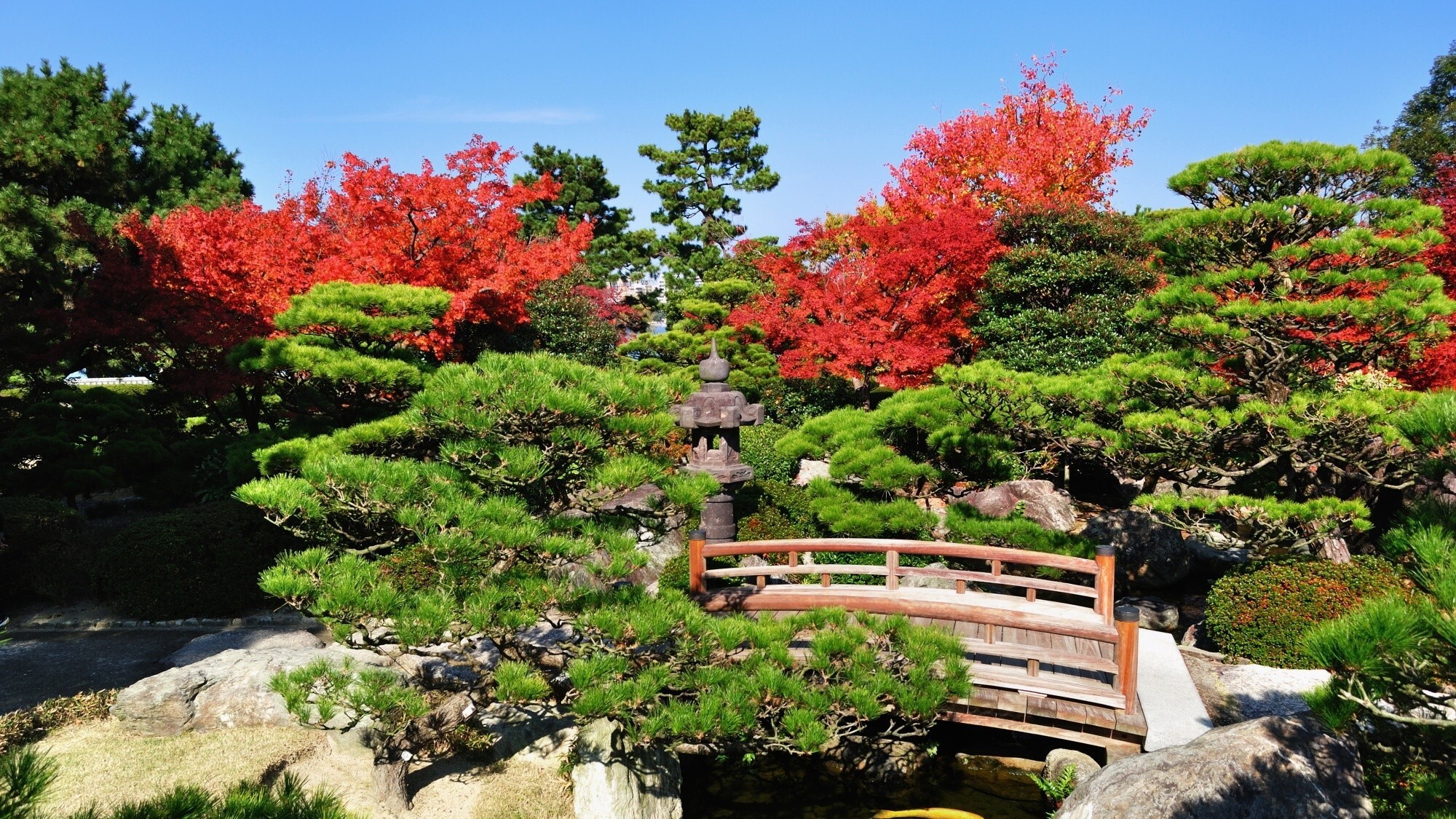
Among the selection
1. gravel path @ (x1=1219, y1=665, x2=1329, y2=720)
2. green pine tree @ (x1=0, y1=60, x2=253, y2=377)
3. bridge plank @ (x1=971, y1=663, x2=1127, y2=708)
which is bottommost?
gravel path @ (x1=1219, y1=665, x2=1329, y2=720)

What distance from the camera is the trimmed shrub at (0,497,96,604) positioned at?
9242 mm

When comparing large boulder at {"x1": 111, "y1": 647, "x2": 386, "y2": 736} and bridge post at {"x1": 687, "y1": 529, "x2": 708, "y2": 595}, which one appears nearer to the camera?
large boulder at {"x1": 111, "y1": 647, "x2": 386, "y2": 736}

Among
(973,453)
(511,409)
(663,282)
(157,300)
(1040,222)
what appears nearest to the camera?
(511,409)

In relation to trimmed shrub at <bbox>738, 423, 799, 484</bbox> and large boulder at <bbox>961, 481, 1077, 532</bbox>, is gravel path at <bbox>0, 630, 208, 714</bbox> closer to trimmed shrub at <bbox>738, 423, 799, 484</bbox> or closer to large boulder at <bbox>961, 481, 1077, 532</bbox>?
trimmed shrub at <bbox>738, 423, 799, 484</bbox>

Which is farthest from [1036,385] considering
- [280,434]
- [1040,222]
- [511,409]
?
[280,434]

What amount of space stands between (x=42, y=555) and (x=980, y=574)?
1121 cm

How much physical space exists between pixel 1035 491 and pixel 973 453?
7.99 feet

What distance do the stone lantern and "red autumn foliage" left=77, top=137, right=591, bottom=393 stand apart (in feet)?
17.9

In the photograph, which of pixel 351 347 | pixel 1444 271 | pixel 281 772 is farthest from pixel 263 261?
pixel 1444 271

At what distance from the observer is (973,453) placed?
28.2 feet

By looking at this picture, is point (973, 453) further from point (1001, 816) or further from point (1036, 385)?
point (1001, 816)

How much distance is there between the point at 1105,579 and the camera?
5852mm

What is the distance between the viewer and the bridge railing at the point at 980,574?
5.45m

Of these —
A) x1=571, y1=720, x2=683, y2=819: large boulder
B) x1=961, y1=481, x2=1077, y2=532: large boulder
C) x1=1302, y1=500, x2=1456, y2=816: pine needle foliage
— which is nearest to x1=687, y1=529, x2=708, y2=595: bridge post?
x1=571, y1=720, x2=683, y2=819: large boulder
